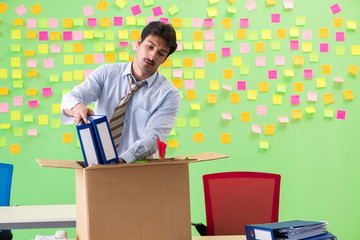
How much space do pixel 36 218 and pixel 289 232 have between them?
130cm

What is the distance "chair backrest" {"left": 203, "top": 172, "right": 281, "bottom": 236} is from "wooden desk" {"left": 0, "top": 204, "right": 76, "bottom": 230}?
2.29 ft

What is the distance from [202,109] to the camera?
3.42m

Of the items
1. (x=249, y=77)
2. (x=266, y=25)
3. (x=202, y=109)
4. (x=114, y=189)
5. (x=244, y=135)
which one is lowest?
(x=114, y=189)

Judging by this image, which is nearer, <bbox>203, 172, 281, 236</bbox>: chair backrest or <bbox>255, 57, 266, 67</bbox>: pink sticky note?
<bbox>203, 172, 281, 236</bbox>: chair backrest

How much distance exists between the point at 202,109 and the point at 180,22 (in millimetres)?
714

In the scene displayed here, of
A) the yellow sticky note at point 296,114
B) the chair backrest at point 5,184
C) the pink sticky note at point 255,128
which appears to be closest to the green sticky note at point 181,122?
the pink sticky note at point 255,128

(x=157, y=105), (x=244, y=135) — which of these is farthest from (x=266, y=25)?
(x=157, y=105)

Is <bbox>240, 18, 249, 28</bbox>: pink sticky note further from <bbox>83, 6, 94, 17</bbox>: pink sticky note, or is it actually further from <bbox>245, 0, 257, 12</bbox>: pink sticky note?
<bbox>83, 6, 94, 17</bbox>: pink sticky note

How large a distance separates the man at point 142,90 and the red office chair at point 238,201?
0.39 m

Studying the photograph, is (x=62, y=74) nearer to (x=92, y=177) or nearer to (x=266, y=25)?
(x=266, y=25)

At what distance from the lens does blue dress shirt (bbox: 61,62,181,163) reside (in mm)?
2145

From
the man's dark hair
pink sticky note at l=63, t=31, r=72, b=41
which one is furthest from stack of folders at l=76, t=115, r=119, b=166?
pink sticky note at l=63, t=31, r=72, b=41

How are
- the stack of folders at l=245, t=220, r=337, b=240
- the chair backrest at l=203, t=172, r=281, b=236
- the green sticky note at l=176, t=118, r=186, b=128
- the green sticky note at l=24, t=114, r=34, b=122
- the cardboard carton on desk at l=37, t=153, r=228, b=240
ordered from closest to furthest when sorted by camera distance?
the cardboard carton on desk at l=37, t=153, r=228, b=240 < the stack of folders at l=245, t=220, r=337, b=240 < the chair backrest at l=203, t=172, r=281, b=236 < the green sticky note at l=24, t=114, r=34, b=122 < the green sticky note at l=176, t=118, r=186, b=128

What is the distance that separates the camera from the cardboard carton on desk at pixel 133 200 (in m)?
1.21
